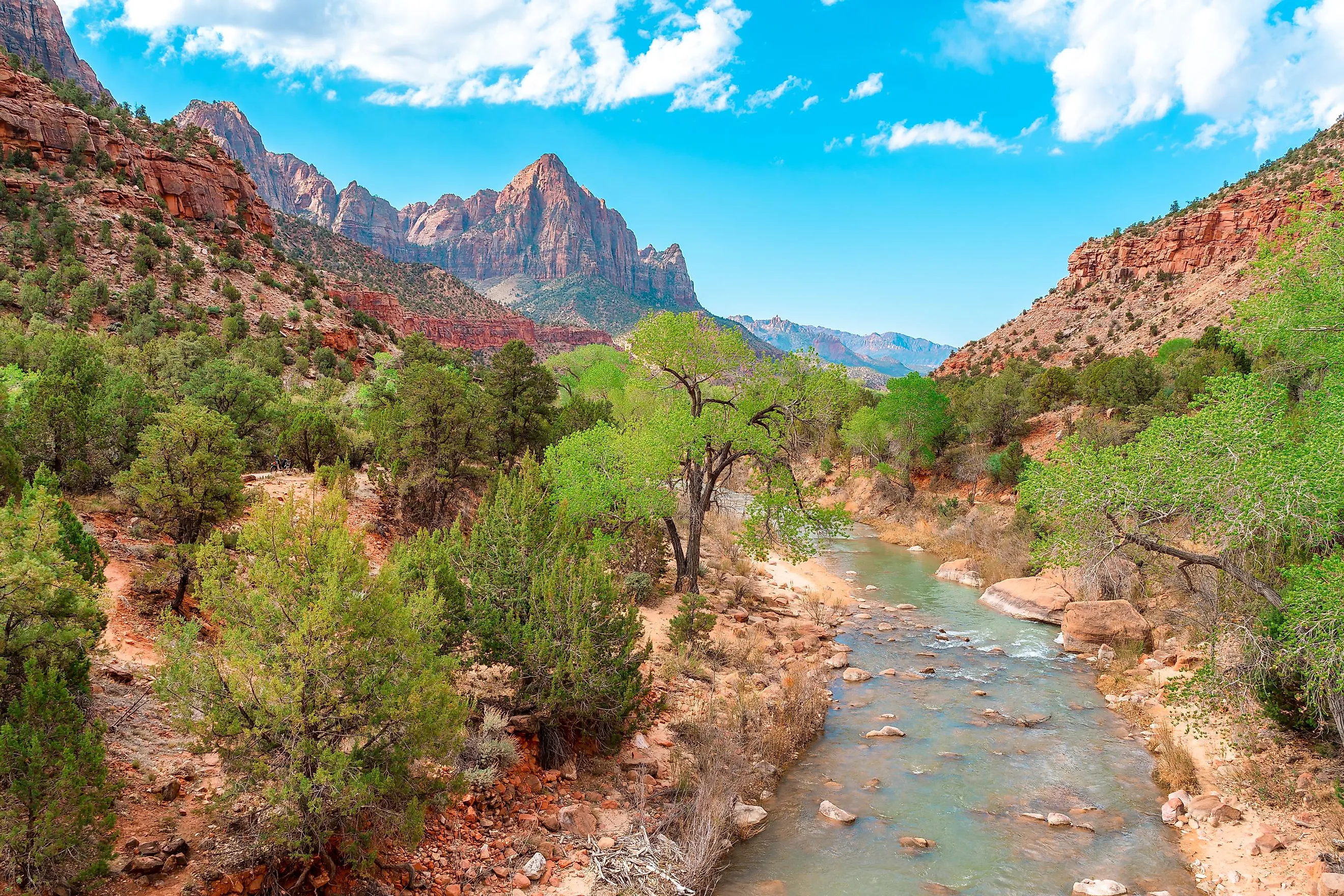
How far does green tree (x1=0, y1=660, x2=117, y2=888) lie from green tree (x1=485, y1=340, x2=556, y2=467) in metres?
Result: 19.1

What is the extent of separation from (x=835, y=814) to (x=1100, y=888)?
345 centimetres

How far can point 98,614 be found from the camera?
732 cm

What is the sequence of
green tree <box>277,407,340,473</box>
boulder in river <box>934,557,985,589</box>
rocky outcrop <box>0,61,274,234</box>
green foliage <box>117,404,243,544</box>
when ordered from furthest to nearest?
rocky outcrop <box>0,61,274,234</box>
boulder in river <box>934,557,985,589</box>
green tree <box>277,407,340,473</box>
green foliage <box>117,404,243,544</box>

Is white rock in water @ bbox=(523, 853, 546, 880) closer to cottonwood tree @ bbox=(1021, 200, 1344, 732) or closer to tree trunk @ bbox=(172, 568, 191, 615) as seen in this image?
tree trunk @ bbox=(172, 568, 191, 615)

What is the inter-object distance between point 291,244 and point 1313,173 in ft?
314

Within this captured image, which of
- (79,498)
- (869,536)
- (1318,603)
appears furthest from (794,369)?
(869,536)

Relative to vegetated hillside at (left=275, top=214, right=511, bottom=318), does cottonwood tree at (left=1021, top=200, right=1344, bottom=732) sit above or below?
below

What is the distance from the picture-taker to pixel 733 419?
17.7m

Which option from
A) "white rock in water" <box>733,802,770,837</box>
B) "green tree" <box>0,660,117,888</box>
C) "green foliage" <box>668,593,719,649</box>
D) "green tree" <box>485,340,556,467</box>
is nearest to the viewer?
"green tree" <box>0,660,117,888</box>

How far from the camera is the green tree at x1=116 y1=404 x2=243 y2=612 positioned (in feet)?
36.6

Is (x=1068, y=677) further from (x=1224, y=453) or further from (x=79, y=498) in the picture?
(x=79, y=498)

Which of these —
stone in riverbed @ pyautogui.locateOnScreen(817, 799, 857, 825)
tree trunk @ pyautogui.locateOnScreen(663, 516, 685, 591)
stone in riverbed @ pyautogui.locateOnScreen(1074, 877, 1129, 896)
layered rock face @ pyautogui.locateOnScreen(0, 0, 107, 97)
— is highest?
layered rock face @ pyautogui.locateOnScreen(0, 0, 107, 97)

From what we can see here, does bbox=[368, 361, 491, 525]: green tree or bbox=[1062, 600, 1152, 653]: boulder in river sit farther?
bbox=[368, 361, 491, 525]: green tree

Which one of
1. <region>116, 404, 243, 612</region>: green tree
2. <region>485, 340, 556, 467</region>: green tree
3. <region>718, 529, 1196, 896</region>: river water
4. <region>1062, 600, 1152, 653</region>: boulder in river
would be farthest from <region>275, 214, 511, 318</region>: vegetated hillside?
<region>1062, 600, 1152, 653</region>: boulder in river
